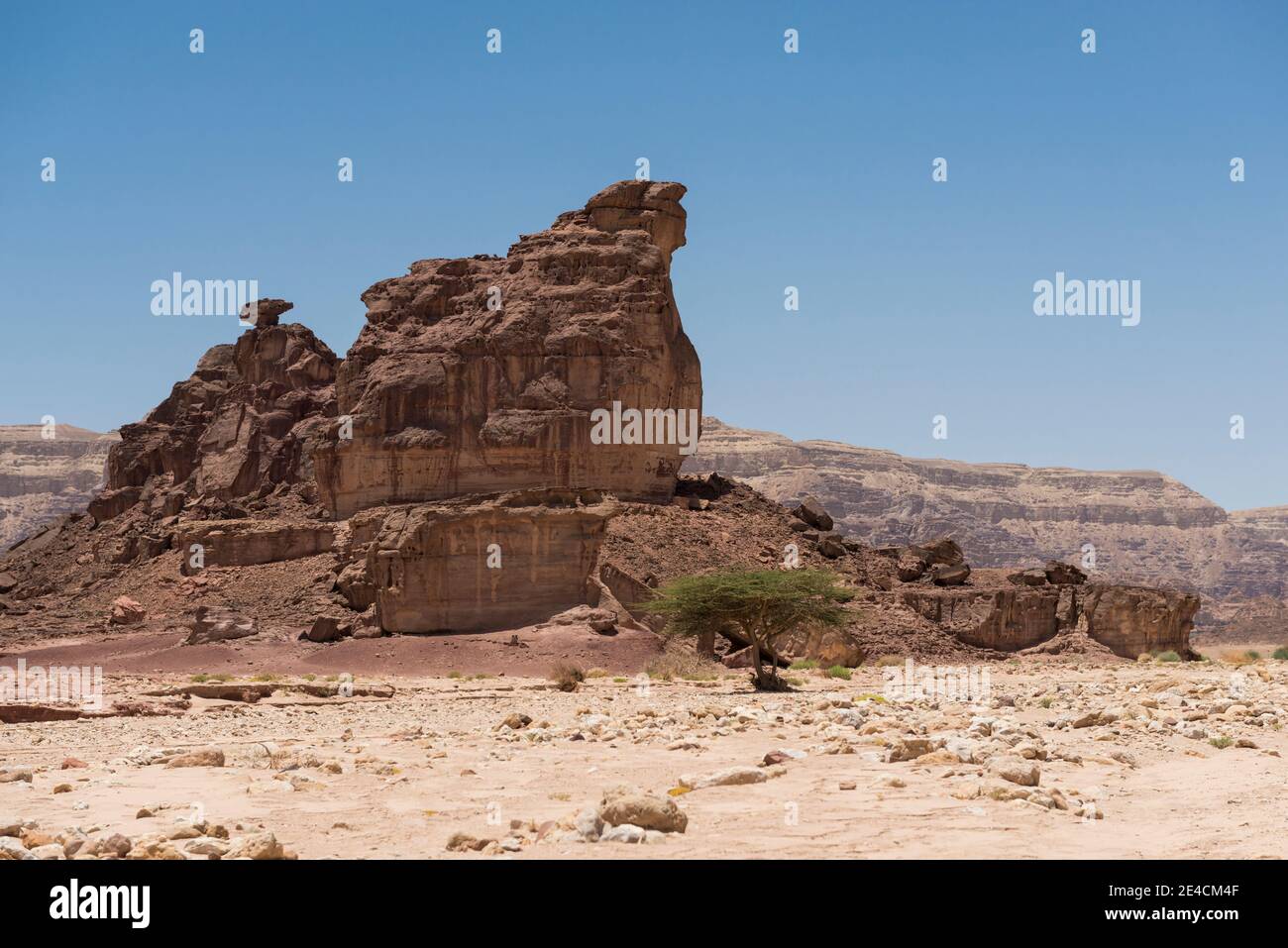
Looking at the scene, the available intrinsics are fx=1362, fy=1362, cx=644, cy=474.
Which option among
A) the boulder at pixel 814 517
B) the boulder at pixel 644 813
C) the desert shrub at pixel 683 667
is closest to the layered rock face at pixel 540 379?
the boulder at pixel 814 517

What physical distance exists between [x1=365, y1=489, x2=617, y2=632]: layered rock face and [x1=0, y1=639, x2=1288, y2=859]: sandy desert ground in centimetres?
2274

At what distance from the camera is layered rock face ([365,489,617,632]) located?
48812 millimetres

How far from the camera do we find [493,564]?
49.0m

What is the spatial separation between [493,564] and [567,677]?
1135 centimetres

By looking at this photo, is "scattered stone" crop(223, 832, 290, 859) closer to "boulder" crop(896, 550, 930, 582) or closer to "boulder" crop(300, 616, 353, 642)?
"boulder" crop(300, 616, 353, 642)

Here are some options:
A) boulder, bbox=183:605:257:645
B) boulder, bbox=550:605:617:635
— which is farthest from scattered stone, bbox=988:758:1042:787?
boulder, bbox=183:605:257:645

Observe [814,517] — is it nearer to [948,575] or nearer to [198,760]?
[948,575]

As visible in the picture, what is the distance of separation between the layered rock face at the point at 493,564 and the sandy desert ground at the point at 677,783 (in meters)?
22.7

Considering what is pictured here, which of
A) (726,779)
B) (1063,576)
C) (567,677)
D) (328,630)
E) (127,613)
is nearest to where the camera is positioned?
(726,779)

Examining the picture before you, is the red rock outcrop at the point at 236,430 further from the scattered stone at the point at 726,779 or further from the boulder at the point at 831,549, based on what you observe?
the scattered stone at the point at 726,779

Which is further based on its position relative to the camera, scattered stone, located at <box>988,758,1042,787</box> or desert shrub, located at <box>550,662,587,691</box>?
desert shrub, located at <box>550,662,587,691</box>

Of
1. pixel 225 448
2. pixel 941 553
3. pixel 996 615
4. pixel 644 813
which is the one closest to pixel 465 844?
pixel 644 813
